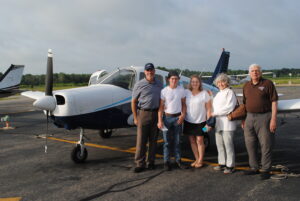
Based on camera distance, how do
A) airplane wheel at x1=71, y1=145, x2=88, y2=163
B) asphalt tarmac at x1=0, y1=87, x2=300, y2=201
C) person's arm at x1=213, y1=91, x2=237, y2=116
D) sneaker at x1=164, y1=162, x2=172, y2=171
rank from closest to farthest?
asphalt tarmac at x1=0, y1=87, x2=300, y2=201 → person's arm at x1=213, y1=91, x2=237, y2=116 → sneaker at x1=164, y1=162, x2=172, y2=171 → airplane wheel at x1=71, y1=145, x2=88, y2=163

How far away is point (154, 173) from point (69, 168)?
180cm

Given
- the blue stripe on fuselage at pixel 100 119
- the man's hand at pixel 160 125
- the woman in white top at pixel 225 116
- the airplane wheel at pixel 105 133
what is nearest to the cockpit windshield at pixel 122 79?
the blue stripe on fuselage at pixel 100 119

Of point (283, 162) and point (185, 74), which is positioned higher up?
point (185, 74)

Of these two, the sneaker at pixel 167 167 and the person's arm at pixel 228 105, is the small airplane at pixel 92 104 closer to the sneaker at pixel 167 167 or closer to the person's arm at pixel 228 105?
the sneaker at pixel 167 167

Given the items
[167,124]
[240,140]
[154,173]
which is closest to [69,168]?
[154,173]

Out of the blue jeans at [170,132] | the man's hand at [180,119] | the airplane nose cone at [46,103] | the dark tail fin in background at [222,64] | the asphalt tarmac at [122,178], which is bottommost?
the asphalt tarmac at [122,178]

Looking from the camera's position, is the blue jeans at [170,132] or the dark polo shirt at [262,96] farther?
the blue jeans at [170,132]

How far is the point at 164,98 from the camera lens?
4.81 metres

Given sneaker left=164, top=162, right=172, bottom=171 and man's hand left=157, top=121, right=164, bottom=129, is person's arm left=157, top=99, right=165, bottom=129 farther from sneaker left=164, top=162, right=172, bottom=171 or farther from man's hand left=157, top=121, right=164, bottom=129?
sneaker left=164, top=162, right=172, bottom=171

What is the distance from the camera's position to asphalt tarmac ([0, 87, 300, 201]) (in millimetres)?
3816

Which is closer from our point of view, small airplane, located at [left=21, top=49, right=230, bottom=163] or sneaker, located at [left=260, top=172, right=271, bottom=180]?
sneaker, located at [left=260, top=172, right=271, bottom=180]

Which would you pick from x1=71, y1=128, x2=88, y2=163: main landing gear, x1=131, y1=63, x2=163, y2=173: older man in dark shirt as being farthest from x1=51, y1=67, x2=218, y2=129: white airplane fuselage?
x1=131, y1=63, x2=163, y2=173: older man in dark shirt

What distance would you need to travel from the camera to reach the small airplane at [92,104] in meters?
4.88

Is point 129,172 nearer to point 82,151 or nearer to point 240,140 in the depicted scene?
point 82,151
